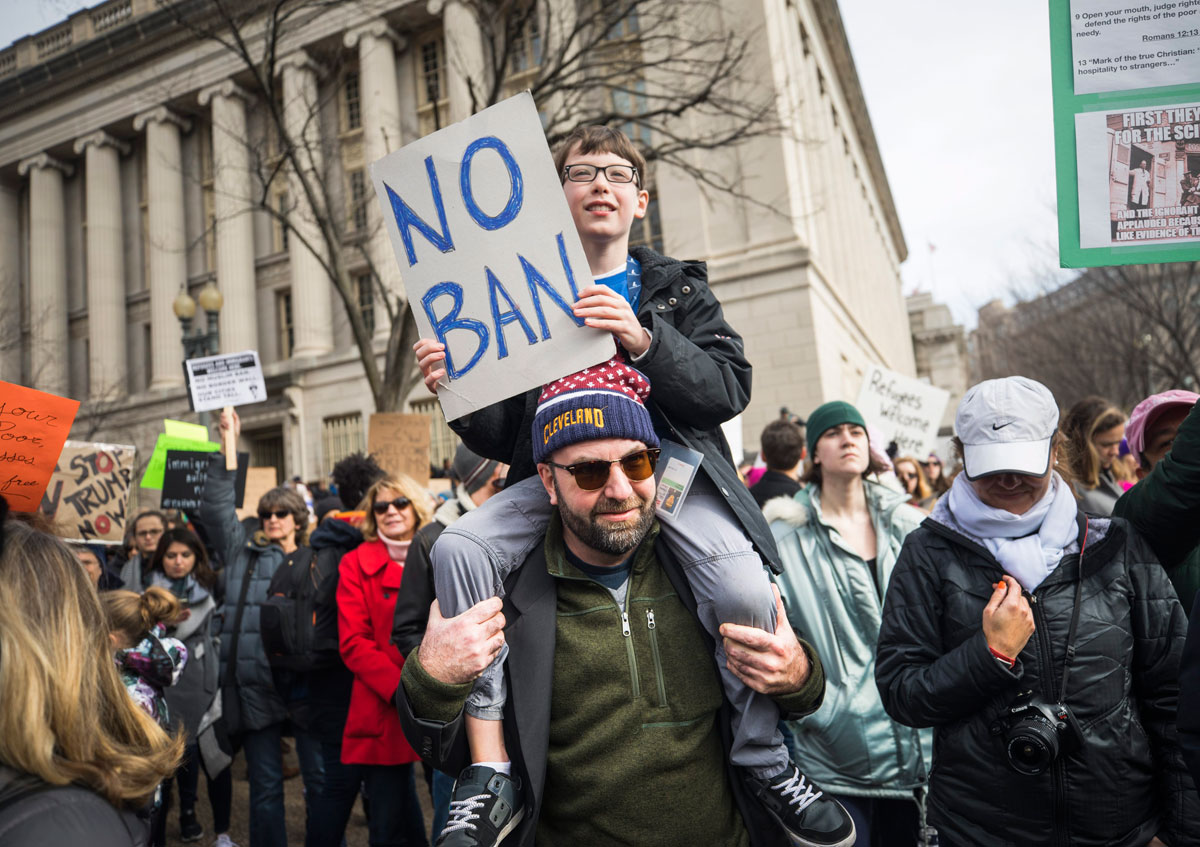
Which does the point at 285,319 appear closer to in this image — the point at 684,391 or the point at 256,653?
the point at 256,653

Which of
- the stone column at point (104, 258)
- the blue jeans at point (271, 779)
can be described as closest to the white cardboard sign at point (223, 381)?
the blue jeans at point (271, 779)

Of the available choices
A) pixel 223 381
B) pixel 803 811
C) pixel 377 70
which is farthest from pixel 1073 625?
pixel 377 70

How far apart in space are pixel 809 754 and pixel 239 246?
29.1m

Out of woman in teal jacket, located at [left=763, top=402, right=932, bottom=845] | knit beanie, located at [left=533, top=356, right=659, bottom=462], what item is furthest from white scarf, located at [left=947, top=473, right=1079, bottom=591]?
knit beanie, located at [left=533, top=356, right=659, bottom=462]

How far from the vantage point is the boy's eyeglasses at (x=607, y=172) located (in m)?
2.49

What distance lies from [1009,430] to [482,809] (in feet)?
6.14

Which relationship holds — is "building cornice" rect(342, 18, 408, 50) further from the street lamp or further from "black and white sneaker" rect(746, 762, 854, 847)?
"black and white sneaker" rect(746, 762, 854, 847)

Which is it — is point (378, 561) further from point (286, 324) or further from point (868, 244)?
point (868, 244)

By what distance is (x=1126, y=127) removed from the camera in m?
2.50

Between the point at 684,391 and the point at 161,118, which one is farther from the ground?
the point at 161,118

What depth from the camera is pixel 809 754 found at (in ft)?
11.7

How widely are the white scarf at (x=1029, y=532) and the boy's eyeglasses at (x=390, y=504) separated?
3.07 meters

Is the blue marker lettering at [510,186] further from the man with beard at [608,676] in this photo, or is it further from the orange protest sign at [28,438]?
the orange protest sign at [28,438]

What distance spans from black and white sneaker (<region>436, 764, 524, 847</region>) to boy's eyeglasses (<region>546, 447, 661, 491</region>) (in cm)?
76
